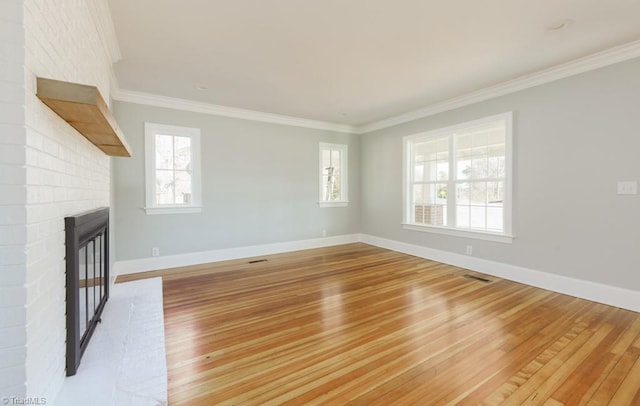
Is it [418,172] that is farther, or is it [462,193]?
[418,172]

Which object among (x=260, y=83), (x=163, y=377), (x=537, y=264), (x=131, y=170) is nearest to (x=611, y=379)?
(x=537, y=264)

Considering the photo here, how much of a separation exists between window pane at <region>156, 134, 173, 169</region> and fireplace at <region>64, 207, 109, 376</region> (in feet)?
6.62

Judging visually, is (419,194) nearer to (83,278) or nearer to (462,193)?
(462,193)

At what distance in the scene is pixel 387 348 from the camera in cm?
219

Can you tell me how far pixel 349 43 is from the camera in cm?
282

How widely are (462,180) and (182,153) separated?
4.50 meters

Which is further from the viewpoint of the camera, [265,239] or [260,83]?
[265,239]

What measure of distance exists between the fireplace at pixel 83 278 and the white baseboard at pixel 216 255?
62.8 inches

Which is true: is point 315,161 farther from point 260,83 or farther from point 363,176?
point 260,83

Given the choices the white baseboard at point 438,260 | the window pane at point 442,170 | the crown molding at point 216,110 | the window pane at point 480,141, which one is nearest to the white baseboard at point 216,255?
the white baseboard at point 438,260

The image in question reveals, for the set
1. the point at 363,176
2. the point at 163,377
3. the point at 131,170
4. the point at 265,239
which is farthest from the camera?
the point at 363,176

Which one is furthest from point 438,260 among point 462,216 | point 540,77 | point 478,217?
point 540,77

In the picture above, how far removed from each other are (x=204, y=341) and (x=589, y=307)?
379 centimetres

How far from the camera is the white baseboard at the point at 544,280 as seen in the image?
295 cm
